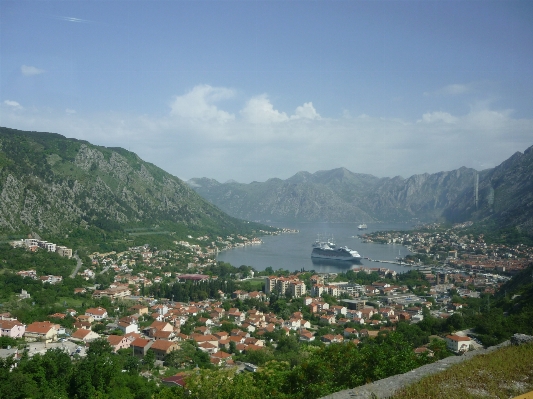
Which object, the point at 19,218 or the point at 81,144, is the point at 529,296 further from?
the point at 81,144

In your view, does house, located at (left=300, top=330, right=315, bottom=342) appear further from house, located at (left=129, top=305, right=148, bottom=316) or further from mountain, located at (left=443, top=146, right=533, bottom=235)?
mountain, located at (left=443, top=146, right=533, bottom=235)

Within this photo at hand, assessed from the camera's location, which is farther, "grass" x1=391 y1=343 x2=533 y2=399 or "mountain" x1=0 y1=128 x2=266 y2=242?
"mountain" x1=0 y1=128 x2=266 y2=242

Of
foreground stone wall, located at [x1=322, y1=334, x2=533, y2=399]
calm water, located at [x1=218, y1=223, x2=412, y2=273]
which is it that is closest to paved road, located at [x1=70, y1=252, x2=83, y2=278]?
calm water, located at [x1=218, y1=223, x2=412, y2=273]

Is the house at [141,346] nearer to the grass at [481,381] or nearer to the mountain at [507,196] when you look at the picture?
the grass at [481,381]

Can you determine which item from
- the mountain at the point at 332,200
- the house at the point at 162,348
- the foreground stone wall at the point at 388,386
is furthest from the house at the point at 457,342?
the mountain at the point at 332,200

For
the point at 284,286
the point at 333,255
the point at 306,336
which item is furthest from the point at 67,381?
the point at 333,255

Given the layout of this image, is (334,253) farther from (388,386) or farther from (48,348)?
(388,386)

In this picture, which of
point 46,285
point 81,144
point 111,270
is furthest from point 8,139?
point 46,285
